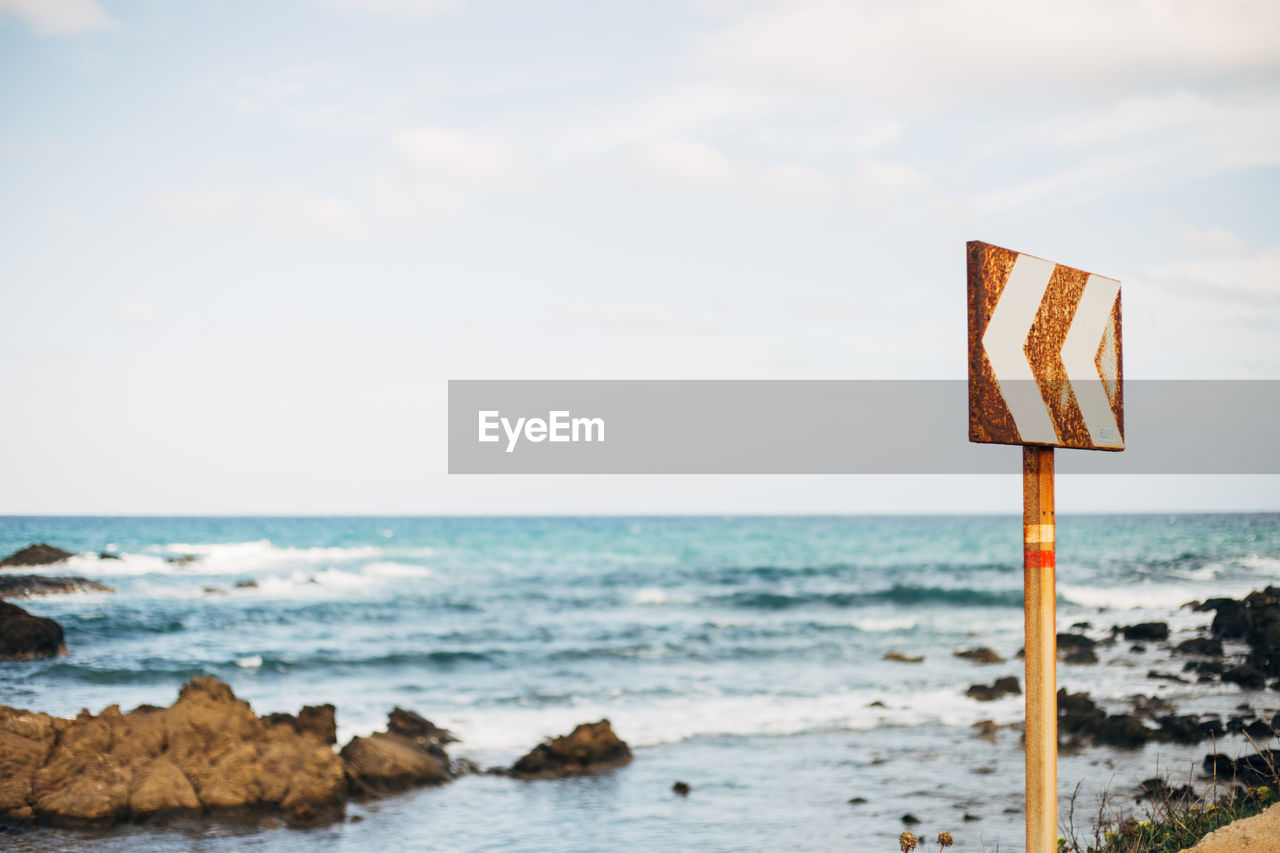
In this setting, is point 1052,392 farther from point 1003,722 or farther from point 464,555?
point 464,555

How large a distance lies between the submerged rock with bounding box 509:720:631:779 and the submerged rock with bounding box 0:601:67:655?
10579 millimetres

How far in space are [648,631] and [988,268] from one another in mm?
23735

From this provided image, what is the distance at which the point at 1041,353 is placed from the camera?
10.4 ft

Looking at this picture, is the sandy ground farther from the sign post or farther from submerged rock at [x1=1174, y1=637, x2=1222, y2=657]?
submerged rock at [x1=1174, y1=637, x2=1222, y2=657]

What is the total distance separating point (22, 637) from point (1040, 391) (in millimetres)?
19358

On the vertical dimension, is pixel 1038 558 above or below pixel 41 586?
above

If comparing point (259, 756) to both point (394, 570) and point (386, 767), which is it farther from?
point (394, 570)

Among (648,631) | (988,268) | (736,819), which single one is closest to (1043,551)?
(988,268)

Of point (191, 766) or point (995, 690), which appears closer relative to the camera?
point (191, 766)

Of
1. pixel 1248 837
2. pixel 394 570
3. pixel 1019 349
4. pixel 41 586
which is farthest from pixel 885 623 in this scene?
pixel 1019 349

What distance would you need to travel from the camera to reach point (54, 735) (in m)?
10.2

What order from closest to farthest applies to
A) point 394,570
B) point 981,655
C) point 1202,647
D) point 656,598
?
point 1202,647 < point 981,655 < point 656,598 < point 394,570

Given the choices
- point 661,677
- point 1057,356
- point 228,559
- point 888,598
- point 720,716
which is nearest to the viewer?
point 1057,356

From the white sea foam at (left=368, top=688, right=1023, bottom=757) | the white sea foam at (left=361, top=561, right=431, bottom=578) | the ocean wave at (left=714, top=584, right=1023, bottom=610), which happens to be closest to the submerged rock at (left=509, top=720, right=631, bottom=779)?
the white sea foam at (left=368, top=688, right=1023, bottom=757)
